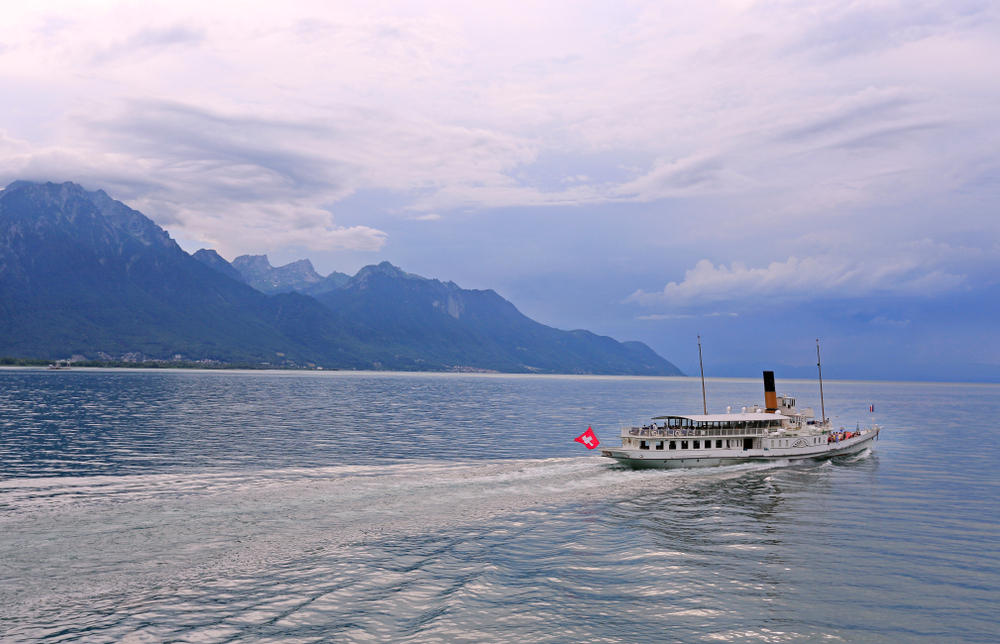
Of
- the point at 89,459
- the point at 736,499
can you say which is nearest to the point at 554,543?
the point at 736,499

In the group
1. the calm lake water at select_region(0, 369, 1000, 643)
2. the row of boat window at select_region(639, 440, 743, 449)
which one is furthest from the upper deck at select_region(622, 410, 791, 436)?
the calm lake water at select_region(0, 369, 1000, 643)

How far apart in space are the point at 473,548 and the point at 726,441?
4887 cm

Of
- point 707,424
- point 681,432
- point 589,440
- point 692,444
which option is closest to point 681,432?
point 681,432

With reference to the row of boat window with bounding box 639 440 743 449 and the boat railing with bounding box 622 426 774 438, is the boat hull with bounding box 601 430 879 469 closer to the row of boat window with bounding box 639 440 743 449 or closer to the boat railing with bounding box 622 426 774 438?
the row of boat window with bounding box 639 440 743 449

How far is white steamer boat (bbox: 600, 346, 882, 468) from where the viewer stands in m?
66.7

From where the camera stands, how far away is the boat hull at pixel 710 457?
65.7 m

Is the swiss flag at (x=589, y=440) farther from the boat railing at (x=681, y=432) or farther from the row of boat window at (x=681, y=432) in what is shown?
the row of boat window at (x=681, y=432)

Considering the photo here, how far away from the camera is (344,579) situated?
28.3m

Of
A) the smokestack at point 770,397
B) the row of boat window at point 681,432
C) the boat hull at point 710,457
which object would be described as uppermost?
the smokestack at point 770,397

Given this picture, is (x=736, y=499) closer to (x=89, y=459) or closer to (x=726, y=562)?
(x=726, y=562)

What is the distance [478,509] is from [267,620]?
21.2 metres

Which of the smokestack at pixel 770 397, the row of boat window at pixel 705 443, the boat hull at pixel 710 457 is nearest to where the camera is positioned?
the boat hull at pixel 710 457

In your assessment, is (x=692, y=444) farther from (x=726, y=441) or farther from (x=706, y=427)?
(x=726, y=441)

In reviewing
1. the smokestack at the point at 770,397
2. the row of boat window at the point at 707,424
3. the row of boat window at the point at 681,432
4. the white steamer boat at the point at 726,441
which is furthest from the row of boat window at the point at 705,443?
the smokestack at the point at 770,397
